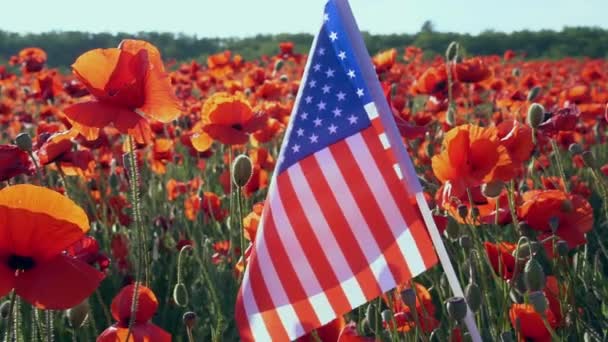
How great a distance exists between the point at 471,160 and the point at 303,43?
58.1ft

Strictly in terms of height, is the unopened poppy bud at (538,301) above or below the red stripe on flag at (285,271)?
below

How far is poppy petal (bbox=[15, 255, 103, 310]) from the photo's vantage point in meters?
1.29

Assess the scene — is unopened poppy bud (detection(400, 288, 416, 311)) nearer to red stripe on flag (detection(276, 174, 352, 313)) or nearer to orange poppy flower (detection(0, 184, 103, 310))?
red stripe on flag (detection(276, 174, 352, 313))

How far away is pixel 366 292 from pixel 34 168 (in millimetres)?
1000

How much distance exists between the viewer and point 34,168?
2.22 meters

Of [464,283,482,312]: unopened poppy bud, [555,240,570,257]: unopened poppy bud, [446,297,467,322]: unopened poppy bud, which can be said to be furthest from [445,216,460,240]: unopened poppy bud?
[446,297,467,322]: unopened poppy bud

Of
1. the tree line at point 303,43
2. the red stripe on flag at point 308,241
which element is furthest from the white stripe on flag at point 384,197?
the tree line at point 303,43

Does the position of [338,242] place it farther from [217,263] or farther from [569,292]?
[217,263]

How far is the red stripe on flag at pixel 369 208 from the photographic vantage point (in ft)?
5.16

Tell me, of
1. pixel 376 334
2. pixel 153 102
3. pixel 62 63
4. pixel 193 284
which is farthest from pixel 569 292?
pixel 62 63

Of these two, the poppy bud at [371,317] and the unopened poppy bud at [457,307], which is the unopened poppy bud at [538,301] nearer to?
the unopened poppy bud at [457,307]

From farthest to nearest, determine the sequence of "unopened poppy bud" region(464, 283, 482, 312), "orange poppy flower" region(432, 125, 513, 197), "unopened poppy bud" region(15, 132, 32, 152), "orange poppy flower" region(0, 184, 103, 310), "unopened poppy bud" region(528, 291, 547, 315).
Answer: "unopened poppy bud" region(15, 132, 32, 152), "orange poppy flower" region(432, 125, 513, 197), "unopened poppy bud" region(464, 283, 482, 312), "unopened poppy bud" region(528, 291, 547, 315), "orange poppy flower" region(0, 184, 103, 310)

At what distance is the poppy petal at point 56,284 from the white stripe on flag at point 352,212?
1.51 feet

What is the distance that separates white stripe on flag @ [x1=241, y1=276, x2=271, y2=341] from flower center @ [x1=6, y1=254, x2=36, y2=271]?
1.28 ft
